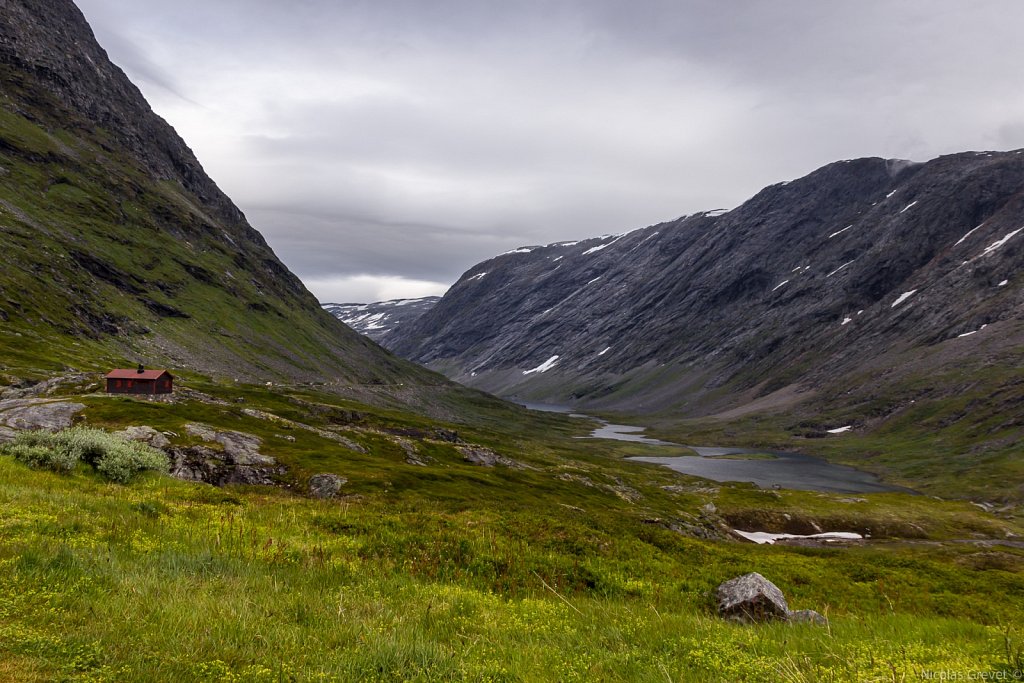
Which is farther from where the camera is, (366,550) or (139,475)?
(139,475)

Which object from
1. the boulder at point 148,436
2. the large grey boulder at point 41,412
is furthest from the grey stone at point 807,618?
the large grey boulder at point 41,412

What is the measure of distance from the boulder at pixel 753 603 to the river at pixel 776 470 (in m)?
131

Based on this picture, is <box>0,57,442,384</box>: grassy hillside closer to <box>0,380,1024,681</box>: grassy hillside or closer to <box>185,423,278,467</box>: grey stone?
<box>185,423,278,467</box>: grey stone

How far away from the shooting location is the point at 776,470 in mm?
159750

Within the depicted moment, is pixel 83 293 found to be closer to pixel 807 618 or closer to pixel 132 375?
pixel 132 375

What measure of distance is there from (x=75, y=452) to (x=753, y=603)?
2559 cm

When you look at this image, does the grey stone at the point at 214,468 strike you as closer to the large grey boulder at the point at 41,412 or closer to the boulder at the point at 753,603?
the large grey boulder at the point at 41,412

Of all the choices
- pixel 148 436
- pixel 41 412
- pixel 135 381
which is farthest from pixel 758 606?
pixel 135 381

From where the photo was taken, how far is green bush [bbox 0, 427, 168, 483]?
843 inches

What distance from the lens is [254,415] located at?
3041 inches

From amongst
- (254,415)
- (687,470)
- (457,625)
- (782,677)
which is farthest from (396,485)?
(687,470)

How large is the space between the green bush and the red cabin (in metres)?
69.8

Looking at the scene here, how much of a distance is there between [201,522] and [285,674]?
391 inches

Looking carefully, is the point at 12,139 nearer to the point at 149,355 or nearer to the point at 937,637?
the point at 149,355
